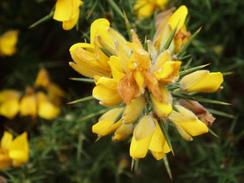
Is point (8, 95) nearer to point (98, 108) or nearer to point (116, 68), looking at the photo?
point (98, 108)

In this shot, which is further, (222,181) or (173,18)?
(222,181)

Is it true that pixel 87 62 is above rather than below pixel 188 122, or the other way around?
above

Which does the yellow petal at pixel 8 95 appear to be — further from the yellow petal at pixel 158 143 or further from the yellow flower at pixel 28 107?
the yellow petal at pixel 158 143

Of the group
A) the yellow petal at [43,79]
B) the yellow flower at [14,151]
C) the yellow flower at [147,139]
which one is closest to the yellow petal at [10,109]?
the yellow petal at [43,79]

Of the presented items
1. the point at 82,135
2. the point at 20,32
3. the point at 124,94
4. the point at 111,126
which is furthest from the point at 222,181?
the point at 20,32

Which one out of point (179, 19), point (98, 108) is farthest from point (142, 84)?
point (98, 108)

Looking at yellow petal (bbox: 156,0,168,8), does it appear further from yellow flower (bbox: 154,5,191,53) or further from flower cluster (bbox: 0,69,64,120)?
flower cluster (bbox: 0,69,64,120)

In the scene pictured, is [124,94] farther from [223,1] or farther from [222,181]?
[223,1]
